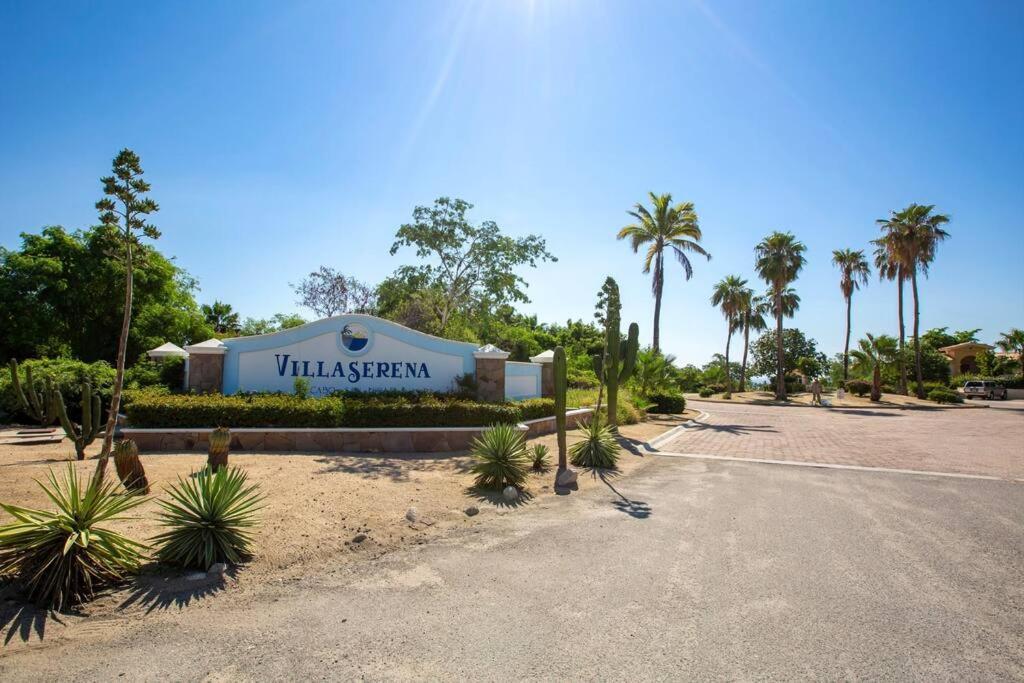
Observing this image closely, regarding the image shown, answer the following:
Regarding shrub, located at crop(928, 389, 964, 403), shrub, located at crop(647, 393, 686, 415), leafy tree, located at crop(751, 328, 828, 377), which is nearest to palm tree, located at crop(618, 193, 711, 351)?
shrub, located at crop(647, 393, 686, 415)

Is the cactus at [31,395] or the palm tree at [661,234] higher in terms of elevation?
the palm tree at [661,234]

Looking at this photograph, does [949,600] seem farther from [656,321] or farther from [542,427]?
[656,321]

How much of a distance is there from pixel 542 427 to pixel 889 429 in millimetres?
12138

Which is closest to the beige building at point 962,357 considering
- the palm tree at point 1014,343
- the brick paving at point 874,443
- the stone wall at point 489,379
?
the palm tree at point 1014,343

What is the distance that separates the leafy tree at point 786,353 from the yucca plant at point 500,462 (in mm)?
55652

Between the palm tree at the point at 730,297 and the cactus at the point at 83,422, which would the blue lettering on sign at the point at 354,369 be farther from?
the palm tree at the point at 730,297

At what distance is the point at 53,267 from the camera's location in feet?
59.9

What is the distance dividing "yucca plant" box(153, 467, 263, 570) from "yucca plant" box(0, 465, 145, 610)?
0.28 meters

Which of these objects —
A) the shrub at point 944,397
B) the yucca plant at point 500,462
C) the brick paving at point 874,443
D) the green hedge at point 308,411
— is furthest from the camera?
the shrub at point 944,397

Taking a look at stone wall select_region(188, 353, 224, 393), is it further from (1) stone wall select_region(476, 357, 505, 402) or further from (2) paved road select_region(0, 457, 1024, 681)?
(2) paved road select_region(0, 457, 1024, 681)

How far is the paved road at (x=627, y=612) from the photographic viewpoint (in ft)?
10.3

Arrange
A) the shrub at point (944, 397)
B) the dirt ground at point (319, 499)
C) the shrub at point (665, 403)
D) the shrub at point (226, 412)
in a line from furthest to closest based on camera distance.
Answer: the shrub at point (944, 397) < the shrub at point (665, 403) < the shrub at point (226, 412) < the dirt ground at point (319, 499)

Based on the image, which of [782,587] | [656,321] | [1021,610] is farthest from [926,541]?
[656,321]

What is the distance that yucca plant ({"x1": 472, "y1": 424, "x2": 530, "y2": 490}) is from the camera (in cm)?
765
